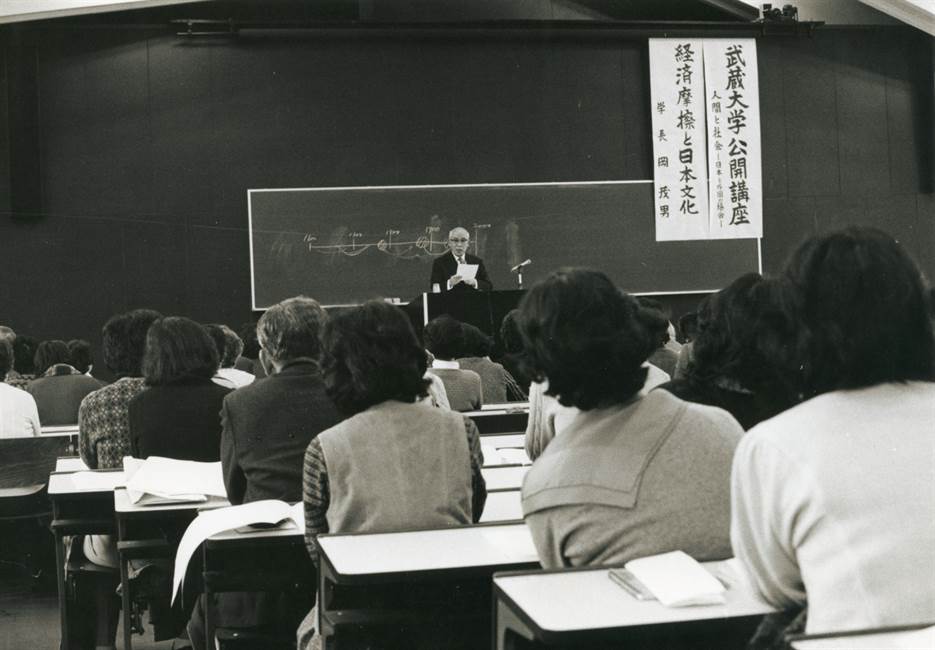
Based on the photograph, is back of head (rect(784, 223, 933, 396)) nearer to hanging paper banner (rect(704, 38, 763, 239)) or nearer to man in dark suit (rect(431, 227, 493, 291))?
man in dark suit (rect(431, 227, 493, 291))

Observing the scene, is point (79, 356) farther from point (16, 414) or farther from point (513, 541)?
point (513, 541)

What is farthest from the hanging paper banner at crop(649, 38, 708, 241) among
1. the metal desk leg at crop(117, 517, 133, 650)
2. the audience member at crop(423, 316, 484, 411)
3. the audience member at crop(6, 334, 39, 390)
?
the metal desk leg at crop(117, 517, 133, 650)

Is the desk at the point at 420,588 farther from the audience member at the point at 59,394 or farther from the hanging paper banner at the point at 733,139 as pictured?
the hanging paper banner at the point at 733,139

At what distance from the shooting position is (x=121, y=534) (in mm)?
3137

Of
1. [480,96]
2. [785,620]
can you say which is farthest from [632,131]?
[785,620]

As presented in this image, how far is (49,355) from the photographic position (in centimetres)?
616

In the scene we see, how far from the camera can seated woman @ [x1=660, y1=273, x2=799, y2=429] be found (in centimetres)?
251

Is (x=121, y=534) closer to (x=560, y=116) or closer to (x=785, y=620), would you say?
(x=785, y=620)

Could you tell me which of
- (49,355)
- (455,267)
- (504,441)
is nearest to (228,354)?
(49,355)

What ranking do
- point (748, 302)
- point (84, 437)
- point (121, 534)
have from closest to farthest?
1. point (748, 302)
2. point (121, 534)
3. point (84, 437)

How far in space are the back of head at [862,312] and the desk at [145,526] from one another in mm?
2050

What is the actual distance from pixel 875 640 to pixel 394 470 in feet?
4.03

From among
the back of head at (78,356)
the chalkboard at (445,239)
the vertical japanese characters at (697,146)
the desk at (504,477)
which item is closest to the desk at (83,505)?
the desk at (504,477)

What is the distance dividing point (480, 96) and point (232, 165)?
2191 mm
